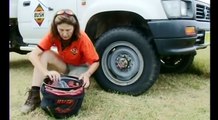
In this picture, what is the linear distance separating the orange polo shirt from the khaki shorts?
0.21 ft

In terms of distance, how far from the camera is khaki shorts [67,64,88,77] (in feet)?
9.97

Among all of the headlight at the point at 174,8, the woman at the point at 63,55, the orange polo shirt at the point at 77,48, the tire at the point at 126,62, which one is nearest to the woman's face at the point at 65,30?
the woman at the point at 63,55

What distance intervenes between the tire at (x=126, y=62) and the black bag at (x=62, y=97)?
68 cm

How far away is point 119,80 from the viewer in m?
3.32

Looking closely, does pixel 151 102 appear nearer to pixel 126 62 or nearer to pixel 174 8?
pixel 126 62

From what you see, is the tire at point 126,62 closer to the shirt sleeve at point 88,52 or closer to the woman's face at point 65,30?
the shirt sleeve at point 88,52

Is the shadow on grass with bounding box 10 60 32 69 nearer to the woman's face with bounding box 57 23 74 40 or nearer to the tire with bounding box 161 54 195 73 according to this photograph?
the tire with bounding box 161 54 195 73

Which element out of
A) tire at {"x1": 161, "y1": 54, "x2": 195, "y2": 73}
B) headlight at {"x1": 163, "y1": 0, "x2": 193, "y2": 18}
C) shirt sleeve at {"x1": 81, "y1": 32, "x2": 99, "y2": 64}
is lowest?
tire at {"x1": 161, "y1": 54, "x2": 195, "y2": 73}

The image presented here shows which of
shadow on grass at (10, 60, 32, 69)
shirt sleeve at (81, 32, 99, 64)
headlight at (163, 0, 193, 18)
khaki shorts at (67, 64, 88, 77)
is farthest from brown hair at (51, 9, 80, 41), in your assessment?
shadow on grass at (10, 60, 32, 69)

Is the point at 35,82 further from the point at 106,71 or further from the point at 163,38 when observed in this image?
the point at 163,38

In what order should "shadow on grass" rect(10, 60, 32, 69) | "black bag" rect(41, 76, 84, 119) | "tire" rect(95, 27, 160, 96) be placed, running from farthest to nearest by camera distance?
"shadow on grass" rect(10, 60, 32, 69), "tire" rect(95, 27, 160, 96), "black bag" rect(41, 76, 84, 119)

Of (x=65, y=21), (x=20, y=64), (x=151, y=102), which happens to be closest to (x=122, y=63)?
(x=151, y=102)

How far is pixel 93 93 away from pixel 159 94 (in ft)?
2.22

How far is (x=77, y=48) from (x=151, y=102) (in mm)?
847
